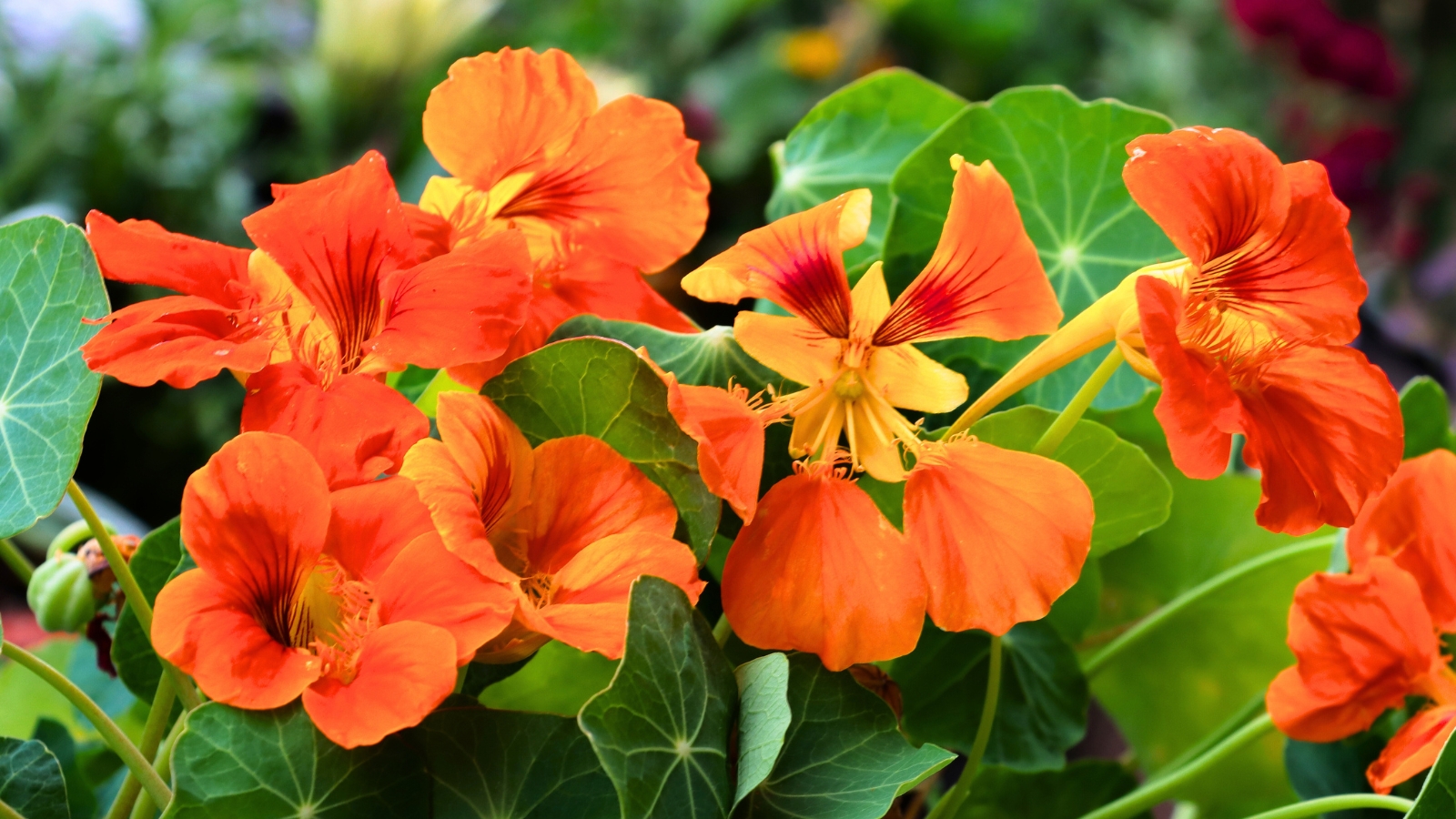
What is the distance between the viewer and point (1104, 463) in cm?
31

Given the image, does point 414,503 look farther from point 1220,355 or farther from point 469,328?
point 1220,355

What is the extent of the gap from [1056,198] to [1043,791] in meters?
0.21

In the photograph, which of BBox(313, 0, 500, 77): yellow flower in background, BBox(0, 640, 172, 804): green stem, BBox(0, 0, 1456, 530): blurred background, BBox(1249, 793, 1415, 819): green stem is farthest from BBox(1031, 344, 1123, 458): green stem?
BBox(313, 0, 500, 77): yellow flower in background

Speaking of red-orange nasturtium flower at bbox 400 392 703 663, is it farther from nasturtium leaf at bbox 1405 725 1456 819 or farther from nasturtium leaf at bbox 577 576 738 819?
nasturtium leaf at bbox 1405 725 1456 819

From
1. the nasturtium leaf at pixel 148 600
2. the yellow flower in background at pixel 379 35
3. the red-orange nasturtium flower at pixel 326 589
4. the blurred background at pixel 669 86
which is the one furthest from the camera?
the yellow flower in background at pixel 379 35

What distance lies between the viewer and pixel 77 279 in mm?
280

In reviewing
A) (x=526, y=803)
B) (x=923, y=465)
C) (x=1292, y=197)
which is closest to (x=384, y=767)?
(x=526, y=803)

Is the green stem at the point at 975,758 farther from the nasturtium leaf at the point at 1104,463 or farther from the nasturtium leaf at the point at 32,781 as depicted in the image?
the nasturtium leaf at the point at 32,781

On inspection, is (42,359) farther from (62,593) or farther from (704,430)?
(704,430)

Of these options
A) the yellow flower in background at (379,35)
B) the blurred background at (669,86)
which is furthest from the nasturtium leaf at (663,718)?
the yellow flower in background at (379,35)

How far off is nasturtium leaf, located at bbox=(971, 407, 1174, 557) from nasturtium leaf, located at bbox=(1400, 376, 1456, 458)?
15cm

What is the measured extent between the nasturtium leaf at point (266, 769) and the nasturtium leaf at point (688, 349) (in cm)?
11

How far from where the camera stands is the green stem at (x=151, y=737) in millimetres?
282

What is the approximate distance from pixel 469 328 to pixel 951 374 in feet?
0.38
